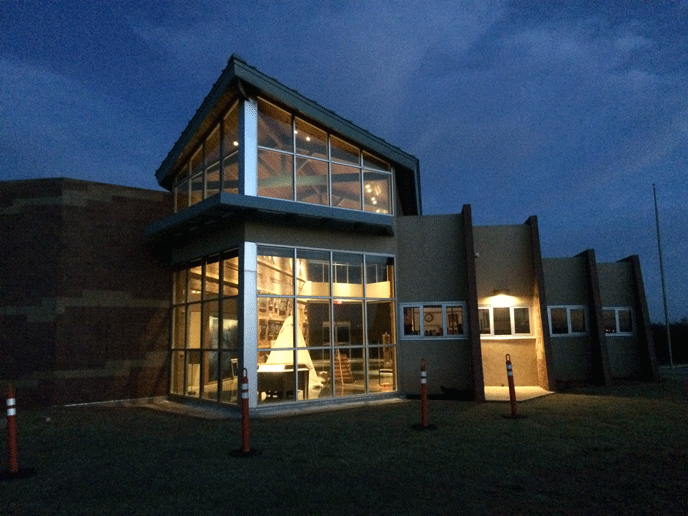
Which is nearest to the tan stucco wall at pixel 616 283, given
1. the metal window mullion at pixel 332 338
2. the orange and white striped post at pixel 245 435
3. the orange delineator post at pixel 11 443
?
the metal window mullion at pixel 332 338

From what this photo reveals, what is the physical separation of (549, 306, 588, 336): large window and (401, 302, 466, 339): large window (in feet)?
13.7

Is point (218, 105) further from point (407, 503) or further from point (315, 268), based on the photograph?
point (407, 503)

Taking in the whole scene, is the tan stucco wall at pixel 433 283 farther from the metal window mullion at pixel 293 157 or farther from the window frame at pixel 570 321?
the window frame at pixel 570 321

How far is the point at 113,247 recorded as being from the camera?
12805 millimetres

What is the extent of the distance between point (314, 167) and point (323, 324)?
3714 mm

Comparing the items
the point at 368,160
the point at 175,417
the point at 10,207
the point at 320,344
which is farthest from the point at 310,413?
the point at 10,207

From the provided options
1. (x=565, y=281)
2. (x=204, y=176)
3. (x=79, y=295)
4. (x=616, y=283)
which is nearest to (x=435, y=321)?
(x=565, y=281)

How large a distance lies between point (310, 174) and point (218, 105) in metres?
2.61

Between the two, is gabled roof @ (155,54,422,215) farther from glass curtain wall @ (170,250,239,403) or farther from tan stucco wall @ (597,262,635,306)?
tan stucco wall @ (597,262,635,306)

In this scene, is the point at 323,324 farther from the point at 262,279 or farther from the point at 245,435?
the point at 245,435

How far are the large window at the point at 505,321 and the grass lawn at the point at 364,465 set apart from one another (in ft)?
13.3

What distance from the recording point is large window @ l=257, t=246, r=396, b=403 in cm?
1084

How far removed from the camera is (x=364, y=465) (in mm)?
6332

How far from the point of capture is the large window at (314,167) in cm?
1138
